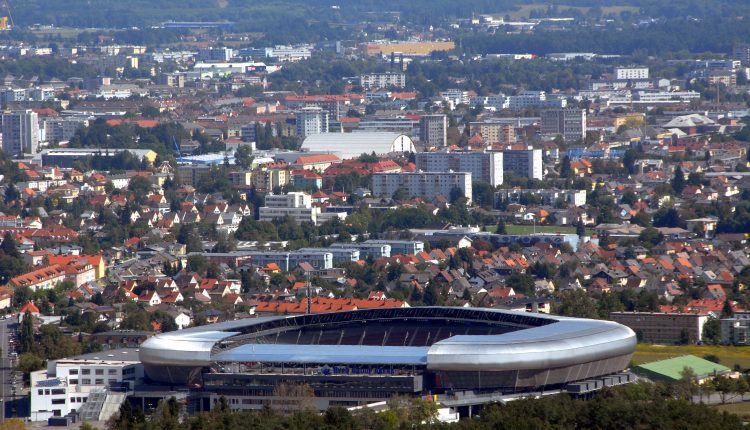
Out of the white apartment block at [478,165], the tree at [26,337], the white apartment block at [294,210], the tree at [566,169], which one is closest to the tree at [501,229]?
the white apartment block at [294,210]

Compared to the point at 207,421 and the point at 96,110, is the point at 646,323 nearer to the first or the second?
the point at 207,421

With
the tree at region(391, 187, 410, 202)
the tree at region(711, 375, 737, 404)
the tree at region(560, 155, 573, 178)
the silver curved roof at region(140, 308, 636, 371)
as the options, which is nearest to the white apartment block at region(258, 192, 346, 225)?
the tree at region(391, 187, 410, 202)

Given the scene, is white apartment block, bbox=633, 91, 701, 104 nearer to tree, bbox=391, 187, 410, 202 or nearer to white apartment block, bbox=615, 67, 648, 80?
white apartment block, bbox=615, 67, 648, 80

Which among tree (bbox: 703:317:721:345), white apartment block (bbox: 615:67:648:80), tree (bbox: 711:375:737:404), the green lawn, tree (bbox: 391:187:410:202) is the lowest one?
white apartment block (bbox: 615:67:648:80)

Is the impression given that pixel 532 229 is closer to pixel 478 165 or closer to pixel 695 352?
pixel 478 165

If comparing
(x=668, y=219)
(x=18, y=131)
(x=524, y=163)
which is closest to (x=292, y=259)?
(x=668, y=219)

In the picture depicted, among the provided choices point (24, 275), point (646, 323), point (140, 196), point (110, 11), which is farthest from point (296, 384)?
point (110, 11)

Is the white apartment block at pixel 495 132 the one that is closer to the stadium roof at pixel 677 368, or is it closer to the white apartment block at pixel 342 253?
the white apartment block at pixel 342 253
